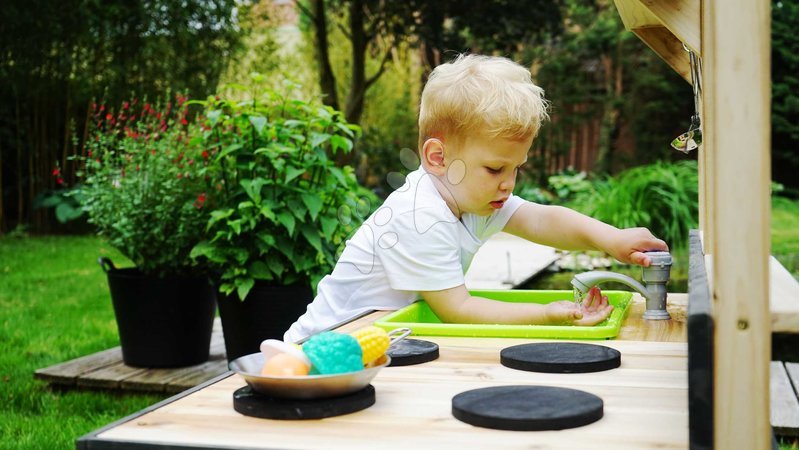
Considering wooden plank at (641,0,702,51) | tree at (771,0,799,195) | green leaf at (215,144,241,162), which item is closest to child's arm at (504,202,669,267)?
wooden plank at (641,0,702,51)

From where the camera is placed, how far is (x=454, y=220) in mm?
1880

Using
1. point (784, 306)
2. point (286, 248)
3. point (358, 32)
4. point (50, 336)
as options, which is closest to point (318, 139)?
point (286, 248)

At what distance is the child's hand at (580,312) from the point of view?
1.66 metres

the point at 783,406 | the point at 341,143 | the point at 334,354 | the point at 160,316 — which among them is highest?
the point at 341,143

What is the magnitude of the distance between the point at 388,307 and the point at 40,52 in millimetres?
8470

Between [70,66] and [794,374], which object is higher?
[70,66]

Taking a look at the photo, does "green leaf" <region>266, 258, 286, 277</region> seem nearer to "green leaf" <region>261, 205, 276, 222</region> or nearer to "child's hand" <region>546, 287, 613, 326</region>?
"green leaf" <region>261, 205, 276, 222</region>

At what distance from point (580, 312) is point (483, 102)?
0.44 metres

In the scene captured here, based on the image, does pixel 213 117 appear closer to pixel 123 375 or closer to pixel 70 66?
pixel 123 375

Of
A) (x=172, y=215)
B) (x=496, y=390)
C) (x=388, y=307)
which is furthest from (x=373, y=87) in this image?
(x=496, y=390)

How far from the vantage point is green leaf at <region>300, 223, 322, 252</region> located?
11.3 ft

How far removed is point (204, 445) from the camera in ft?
3.08

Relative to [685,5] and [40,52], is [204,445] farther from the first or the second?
[40,52]

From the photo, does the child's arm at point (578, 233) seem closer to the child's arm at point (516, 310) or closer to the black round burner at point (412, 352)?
the child's arm at point (516, 310)
